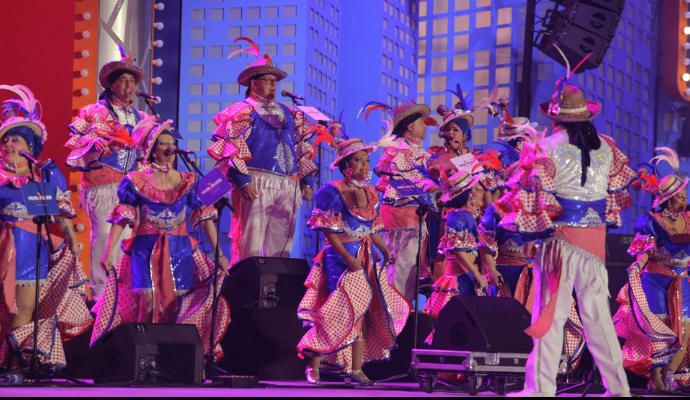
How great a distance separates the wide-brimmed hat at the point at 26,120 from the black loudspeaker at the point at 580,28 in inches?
241

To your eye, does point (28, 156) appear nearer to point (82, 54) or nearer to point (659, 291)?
point (82, 54)

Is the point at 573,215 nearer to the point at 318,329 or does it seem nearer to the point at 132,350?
the point at 318,329

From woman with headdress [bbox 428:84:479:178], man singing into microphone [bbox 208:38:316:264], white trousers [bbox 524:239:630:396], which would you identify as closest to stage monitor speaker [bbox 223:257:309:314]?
man singing into microphone [bbox 208:38:316:264]

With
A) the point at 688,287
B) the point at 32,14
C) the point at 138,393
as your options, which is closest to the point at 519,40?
the point at 688,287

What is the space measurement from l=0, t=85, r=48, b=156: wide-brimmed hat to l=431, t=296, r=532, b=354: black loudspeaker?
2596 mm

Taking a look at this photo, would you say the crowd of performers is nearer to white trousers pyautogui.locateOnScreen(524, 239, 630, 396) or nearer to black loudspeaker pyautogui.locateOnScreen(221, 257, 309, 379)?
white trousers pyautogui.locateOnScreen(524, 239, 630, 396)

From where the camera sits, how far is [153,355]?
6.96 m

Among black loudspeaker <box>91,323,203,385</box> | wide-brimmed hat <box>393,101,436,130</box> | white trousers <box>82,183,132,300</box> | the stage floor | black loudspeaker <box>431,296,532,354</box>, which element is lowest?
the stage floor

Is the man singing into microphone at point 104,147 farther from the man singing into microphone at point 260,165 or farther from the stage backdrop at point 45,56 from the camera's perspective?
the man singing into microphone at point 260,165

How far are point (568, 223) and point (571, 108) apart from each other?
62 cm

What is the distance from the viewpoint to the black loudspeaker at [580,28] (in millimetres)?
12117

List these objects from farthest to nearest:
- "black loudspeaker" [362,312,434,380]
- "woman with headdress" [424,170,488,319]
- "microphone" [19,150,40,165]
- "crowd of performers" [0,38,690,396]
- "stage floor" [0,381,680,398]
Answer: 1. "black loudspeaker" [362,312,434,380]
2. "woman with headdress" [424,170,488,319]
3. "microphone" [19,150,40,165]
4. "crowd of performers" [0,38,690,396]
5. "stage floor" [0,381,680,398]

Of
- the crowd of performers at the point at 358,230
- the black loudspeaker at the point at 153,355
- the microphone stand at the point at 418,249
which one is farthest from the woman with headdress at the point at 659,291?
the black loudspeaker at the point at 153,355

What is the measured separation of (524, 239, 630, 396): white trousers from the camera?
6.29m
